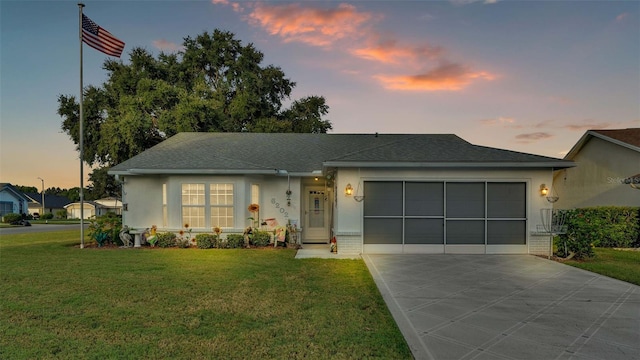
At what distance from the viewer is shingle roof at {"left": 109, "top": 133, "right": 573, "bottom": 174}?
9.77 m

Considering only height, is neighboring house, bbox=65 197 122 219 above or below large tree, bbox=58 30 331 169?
below

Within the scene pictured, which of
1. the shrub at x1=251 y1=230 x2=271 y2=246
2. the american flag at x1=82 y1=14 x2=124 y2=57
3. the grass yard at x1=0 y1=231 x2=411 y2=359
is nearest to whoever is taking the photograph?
the grass yard at x1=0 y1=231 x2=411 y2=359

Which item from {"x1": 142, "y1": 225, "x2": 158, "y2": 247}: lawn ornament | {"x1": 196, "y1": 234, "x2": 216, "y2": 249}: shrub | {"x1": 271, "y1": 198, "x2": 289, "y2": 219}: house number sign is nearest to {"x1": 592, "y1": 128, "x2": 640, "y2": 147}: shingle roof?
{"x1": 271, "y1": 198, "x2": 289, "y2": 219}: house number sign

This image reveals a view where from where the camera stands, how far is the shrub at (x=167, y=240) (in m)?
11.5

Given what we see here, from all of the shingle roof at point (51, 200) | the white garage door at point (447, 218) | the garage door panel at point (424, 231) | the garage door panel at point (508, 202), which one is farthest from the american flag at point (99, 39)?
the shingle roof at point (51, 200)

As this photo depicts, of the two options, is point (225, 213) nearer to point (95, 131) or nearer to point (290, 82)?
point (95, 131)

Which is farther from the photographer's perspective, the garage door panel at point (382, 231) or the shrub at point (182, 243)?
the shrub at point (182, 243)

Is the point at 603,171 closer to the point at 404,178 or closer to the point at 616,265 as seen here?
the point at 616,265

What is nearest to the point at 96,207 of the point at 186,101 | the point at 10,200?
the point at 10,200

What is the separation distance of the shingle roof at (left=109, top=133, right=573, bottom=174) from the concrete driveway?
321 centimetres

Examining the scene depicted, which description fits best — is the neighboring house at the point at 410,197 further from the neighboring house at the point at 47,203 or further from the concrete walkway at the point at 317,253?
the neighboring house at the point at 47,203

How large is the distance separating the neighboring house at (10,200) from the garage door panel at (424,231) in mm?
51964

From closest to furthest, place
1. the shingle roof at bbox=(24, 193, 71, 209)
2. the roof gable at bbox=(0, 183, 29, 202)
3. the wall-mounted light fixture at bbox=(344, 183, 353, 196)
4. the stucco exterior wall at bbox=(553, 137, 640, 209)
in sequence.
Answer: the wall-mounted light fixture at bbox=(344, 183, 353, 196) → the stucco exterior wall at bbox=(553, 137, 640, 209) → the roof gable at bbox=(0, 183, 29, 202) → the shingle roof at bbox=(24, 193, 71, 209)

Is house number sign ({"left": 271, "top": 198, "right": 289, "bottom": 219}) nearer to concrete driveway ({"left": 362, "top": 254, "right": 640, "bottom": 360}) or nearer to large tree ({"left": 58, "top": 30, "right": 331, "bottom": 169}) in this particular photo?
concrete driveway ({"left": 362, "top": 254, "right": 640, "bottom": 360})
